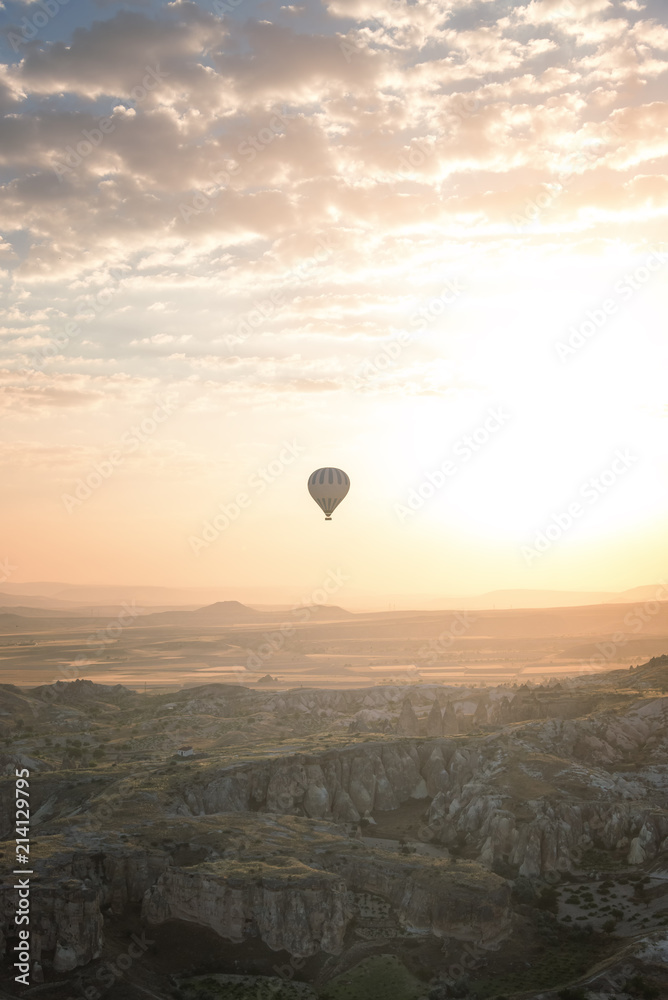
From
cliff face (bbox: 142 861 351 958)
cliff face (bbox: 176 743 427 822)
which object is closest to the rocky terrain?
cliff face (bbox: 142 861 351 958)

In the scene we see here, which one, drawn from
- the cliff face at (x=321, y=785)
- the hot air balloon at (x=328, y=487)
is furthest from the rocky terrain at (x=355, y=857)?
the hot air balloon at (x=328, y=487)

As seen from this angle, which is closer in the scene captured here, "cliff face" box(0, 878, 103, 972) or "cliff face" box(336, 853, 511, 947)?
"cliff face" box(0, 878, 103, 972)

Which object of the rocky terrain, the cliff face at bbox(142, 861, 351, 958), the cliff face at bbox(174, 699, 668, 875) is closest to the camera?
the rocky terrain

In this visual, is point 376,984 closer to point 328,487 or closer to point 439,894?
point 439,894

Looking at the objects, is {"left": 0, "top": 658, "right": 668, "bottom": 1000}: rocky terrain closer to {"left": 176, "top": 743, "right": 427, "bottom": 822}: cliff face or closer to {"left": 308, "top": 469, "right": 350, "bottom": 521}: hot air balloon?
{"left": 176, "top": 743, "right": 427, "bottom": 822}: cliff face

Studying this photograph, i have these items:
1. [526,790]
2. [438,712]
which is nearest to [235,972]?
[526,790]

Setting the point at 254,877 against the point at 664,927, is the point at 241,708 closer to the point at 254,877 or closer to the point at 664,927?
the point at 254,877

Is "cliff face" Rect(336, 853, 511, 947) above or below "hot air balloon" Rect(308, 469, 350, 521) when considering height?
below

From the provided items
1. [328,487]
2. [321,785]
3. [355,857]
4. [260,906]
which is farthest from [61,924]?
[328,487]
